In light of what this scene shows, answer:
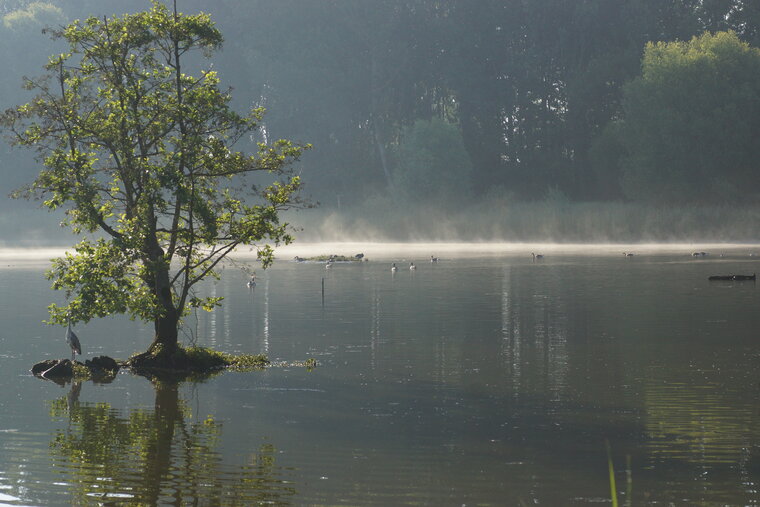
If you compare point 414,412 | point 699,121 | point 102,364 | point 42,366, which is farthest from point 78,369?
point 699,121

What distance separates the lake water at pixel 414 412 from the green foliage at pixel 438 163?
260 feet

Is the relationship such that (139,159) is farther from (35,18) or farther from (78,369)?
(35,18)

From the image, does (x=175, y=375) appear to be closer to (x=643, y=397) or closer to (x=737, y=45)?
(x=643, y=397)

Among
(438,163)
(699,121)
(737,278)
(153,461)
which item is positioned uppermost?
(699,121)

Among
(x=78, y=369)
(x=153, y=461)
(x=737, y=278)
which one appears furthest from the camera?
(x=737, y=278)

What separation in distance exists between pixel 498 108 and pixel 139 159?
359 ft

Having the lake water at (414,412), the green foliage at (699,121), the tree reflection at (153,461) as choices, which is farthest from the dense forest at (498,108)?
the tree reflection at (153,461)

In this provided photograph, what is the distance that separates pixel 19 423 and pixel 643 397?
14486mm

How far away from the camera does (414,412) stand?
26.7 meters

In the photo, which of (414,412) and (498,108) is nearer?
(414,412)

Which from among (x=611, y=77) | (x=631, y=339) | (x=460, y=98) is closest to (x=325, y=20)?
(x=460, y=98)

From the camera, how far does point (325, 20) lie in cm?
14900

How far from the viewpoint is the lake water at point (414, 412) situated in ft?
66.4

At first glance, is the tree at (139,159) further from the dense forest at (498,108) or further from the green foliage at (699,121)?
the green foliage at (699,121)
